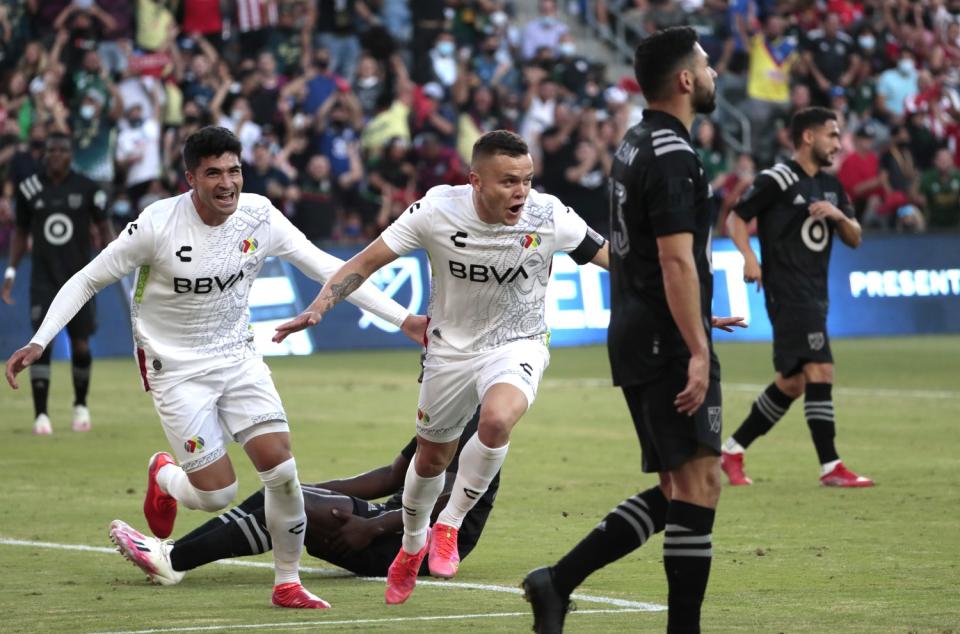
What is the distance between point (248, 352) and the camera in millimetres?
8344

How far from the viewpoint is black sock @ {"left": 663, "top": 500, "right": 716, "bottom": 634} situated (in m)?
6.12

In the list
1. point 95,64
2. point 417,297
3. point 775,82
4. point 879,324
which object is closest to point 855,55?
point 775,82

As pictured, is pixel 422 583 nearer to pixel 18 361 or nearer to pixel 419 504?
pixel 419 504

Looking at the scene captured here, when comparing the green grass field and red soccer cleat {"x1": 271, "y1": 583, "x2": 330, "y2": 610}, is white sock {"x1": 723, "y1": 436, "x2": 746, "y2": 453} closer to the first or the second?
the green grass field

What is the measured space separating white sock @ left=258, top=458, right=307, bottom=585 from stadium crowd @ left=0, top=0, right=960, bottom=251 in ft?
50.6

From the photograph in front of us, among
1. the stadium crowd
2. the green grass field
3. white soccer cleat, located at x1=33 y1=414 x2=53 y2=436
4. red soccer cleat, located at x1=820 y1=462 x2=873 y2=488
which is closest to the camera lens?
the green grass field

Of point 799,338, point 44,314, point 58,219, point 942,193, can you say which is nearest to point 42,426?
point 44,314

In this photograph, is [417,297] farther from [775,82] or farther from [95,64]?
[775,82]

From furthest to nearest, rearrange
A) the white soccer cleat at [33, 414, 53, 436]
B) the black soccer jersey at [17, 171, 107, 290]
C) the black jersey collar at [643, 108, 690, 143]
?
the black soccer jersey at [17, 171, 107, 290] < the white soccer cleat at [33, 414, 53, 436] < the black jersey collar at [643, 108, 690, 143]

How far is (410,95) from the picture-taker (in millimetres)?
26797

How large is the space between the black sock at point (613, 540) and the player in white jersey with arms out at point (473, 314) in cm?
133

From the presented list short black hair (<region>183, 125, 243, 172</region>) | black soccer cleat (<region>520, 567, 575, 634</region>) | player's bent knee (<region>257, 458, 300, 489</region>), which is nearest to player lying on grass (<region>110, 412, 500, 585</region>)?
player's bent knee (<region>257, 458, 300, 489</region>)

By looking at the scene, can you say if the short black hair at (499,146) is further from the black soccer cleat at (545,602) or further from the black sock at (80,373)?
the black sock at (80,373)

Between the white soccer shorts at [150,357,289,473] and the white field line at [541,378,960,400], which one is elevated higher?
the white soccer shorts at [150,357,289,473]
